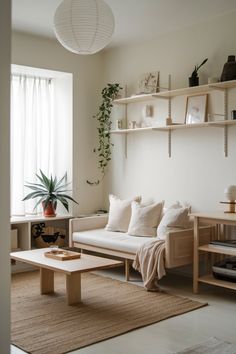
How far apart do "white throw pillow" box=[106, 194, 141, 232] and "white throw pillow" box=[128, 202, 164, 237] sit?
244 mm

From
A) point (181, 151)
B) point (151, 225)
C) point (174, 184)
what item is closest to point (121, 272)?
point (151, 225)

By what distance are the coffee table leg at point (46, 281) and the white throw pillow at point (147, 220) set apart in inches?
43.9

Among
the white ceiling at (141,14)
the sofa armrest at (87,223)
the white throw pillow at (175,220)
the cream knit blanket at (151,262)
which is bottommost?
the cream knit blanket at (151,262)

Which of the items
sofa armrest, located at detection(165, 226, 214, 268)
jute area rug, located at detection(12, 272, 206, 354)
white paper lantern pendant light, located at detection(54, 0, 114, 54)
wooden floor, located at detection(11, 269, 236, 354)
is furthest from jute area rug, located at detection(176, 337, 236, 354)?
white paper lantern pendant light, located at detection(54, 0, 114, 54)

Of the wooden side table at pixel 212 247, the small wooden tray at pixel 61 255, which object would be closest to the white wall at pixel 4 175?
the small wooden tray at pixel 61 255

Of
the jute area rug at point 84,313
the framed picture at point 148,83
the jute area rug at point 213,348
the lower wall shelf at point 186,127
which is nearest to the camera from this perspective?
the jute area rug at point 213,348

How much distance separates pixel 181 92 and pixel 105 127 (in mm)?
1394

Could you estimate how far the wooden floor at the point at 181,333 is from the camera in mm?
3071

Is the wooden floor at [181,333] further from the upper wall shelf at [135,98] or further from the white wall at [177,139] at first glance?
the upper wall shelf at [135,98]

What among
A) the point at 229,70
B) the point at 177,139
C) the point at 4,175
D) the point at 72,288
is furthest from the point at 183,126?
the point at 4,175

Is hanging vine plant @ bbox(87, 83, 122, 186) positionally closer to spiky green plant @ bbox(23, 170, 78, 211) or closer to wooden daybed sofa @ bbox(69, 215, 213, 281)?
spiky green plant @ bbox(23, 170, 78, 211)

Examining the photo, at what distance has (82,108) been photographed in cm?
604

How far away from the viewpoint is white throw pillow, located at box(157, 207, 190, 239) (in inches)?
184

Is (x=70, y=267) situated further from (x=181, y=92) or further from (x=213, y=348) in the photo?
(x=181, y=92)
